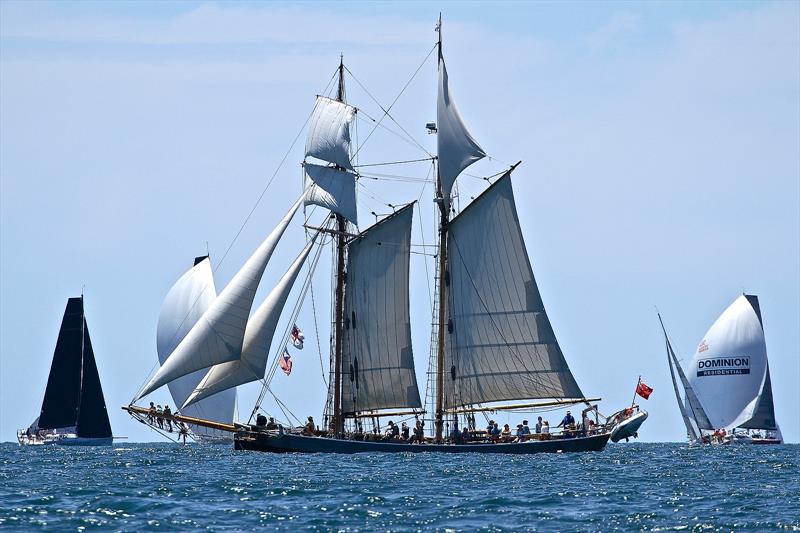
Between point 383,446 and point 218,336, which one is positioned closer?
point 218,336

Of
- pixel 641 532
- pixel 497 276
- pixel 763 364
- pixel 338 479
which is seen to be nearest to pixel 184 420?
pixel 497 276

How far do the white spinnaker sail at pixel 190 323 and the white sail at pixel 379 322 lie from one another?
1406 cm

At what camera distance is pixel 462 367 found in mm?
70812

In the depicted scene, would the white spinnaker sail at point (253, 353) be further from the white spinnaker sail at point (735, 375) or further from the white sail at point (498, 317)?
the white spinnaker sail at point (735, 375)

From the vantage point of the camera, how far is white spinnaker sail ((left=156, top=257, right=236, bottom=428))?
281 feet

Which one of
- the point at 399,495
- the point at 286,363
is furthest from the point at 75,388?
the point at 399,495

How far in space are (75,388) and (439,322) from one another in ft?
144

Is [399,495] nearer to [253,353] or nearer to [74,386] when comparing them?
[253,353]

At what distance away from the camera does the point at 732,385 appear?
109 meters

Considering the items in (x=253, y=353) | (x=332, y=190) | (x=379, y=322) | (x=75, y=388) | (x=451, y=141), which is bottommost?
(x=253, y=353)

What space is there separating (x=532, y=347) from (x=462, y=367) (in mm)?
3686

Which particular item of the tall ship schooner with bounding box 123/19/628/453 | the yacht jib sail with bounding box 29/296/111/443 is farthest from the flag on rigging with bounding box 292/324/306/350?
the yacht jib sail with bounding box 29/296/111/443

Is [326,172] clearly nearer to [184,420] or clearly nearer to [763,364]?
[184,420]

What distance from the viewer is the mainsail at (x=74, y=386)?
10656 centimetres
